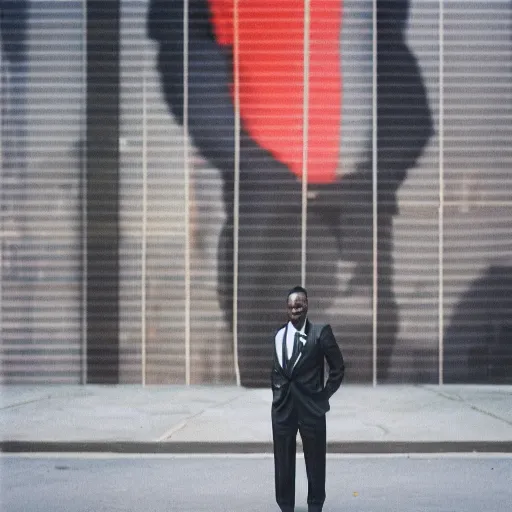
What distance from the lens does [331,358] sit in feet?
24.6

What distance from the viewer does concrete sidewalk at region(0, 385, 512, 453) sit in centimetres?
1122

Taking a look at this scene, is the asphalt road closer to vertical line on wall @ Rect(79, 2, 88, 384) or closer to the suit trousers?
the suit trousers

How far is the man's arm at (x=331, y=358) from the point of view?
7.46 metres

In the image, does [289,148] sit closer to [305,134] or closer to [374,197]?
[305,134]

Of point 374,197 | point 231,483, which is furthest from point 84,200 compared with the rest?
point 231,483

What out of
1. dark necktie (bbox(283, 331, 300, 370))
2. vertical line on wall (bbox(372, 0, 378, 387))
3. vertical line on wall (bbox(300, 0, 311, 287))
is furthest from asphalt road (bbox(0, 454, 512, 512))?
vertical line on wall (bbox(300, 0, 311, 287))

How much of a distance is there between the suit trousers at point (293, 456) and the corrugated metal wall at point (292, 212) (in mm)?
9686

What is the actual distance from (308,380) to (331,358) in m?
0.21

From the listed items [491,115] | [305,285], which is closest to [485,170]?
[491,115]

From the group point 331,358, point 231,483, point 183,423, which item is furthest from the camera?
point 183,423

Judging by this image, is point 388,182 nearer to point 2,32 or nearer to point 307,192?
point 307,192

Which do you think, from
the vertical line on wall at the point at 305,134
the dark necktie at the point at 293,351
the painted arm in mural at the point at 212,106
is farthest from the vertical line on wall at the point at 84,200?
the dark necktie at the point at 293,351

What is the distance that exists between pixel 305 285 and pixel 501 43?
465 cm

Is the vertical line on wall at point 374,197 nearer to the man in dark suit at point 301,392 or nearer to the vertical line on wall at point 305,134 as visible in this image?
the vertical line on wall at point 305,134
